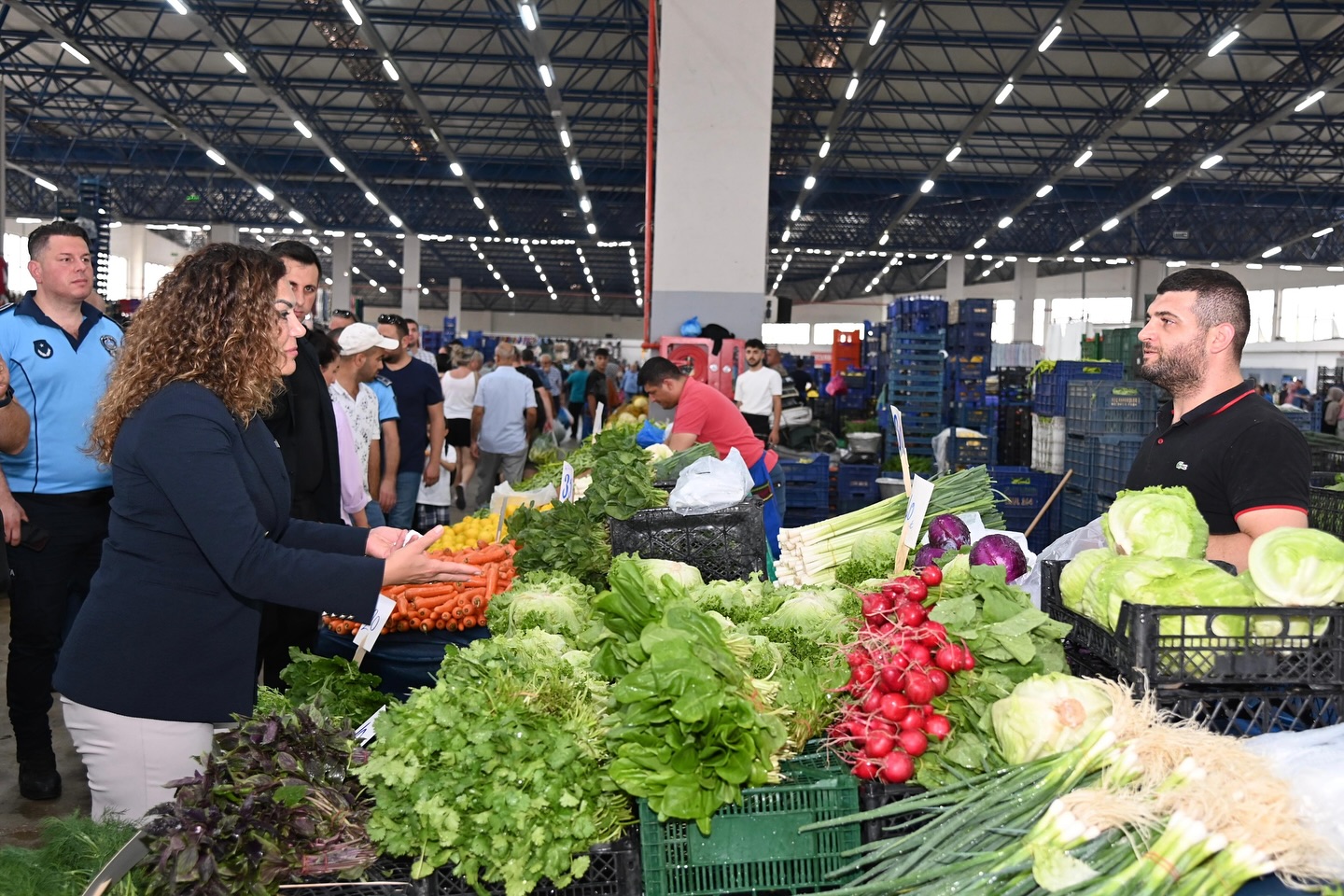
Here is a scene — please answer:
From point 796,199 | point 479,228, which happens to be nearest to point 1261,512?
point 796,199

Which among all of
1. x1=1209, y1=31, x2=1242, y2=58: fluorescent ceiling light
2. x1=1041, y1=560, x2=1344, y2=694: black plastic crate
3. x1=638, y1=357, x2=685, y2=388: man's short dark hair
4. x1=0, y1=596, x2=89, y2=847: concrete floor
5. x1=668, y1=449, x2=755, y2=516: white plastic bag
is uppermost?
x1=1209, y1=31, x2=1242, y2=58: fluorescent ceiling light

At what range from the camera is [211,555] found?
233 centimetres

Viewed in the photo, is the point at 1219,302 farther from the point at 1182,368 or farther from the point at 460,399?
the point at 460,399

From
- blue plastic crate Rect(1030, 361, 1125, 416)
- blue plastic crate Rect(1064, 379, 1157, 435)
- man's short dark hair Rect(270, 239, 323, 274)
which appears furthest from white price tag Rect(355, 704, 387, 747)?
blue plastic crate Rect(1030, 361, 1125, 416)

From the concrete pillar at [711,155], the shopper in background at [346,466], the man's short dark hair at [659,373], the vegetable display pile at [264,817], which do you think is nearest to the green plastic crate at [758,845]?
the vegetable display pile at [264,817]

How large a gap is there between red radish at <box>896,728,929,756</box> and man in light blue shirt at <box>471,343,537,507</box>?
829 cm

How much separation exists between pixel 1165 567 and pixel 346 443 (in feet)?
12.6

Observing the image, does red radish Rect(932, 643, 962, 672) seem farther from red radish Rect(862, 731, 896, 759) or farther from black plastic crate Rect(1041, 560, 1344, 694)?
black plastic crate Rect(1041, 560, 1344, 694)

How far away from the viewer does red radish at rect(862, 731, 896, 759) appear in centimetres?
195

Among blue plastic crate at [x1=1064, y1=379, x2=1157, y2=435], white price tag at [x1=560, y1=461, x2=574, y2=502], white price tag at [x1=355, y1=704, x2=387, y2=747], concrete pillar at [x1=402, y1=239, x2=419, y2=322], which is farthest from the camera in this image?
concrete pillar at [x1=402, y1=239, x2=419, y2=322]

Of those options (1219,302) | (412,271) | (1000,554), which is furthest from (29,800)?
(412,271)

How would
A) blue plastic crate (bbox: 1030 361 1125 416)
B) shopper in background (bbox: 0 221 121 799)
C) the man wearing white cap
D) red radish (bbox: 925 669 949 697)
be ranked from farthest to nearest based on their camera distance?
blue plastic crate (bbox: 1030 361 1125 416) < the man wearing white cap < shopper in background (bbox: 0 221 121 799) < red radish (bbox: 925 669 949 697)

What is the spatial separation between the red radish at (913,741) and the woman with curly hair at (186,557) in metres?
1.05

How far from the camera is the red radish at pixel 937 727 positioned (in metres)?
2.00
